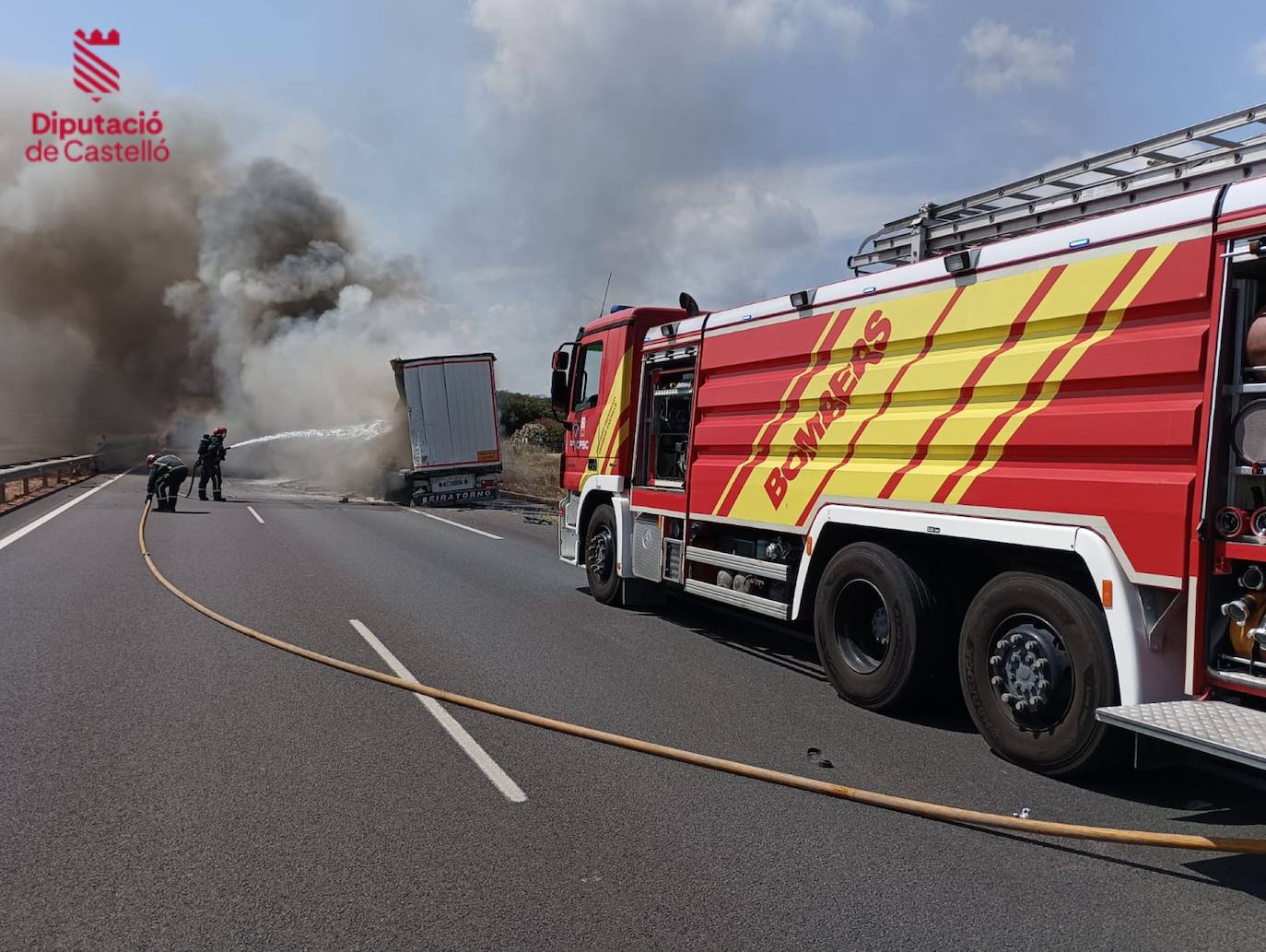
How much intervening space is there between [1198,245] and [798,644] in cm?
461

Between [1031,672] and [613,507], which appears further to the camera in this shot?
[613,507]

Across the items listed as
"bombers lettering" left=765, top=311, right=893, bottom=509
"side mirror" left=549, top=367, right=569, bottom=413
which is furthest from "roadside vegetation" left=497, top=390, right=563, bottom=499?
"bombers lettering" left=765, top=311, right=893, bottom=509

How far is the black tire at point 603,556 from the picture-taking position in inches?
368

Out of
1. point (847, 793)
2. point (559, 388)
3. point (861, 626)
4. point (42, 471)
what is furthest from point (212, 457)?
point (847, 793)

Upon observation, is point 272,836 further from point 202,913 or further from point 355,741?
point 355,741

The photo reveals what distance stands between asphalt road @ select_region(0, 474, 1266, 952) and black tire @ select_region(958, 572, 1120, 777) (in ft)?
0.58

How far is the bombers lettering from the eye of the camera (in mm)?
5887

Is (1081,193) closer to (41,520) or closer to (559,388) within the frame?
(559,388)

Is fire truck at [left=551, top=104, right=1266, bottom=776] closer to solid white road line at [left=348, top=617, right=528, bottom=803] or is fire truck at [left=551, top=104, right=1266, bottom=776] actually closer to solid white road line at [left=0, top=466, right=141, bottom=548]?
solid white road line at [left=348, top=617, right=528, bottom=803]

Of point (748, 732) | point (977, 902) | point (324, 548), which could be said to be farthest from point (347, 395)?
point (977, 902)

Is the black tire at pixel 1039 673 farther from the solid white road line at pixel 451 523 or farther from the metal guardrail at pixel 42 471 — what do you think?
the metal guardrail at pixel 42 471

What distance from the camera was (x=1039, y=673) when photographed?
4652 mm

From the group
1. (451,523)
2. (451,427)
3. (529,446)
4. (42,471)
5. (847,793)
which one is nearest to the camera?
(847,793)

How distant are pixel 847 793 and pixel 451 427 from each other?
19.8m
